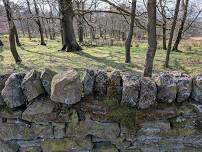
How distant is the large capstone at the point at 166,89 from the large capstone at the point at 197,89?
22cm

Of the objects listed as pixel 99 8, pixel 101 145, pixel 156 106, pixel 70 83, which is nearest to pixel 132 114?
pixel 156 106

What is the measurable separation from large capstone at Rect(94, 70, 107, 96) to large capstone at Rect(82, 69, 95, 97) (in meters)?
0.05

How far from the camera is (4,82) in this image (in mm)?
3477

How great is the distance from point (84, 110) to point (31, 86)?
64 cm

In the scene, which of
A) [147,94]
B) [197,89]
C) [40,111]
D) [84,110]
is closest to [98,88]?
[84,110]

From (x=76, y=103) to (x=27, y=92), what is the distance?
551mm

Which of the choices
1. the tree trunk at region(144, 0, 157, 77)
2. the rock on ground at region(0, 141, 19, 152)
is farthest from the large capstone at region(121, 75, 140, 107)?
the tree trunk at region(144, 0, 157, 77)

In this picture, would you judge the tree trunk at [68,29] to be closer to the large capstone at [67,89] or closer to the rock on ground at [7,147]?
the rock on ground at [7,147]

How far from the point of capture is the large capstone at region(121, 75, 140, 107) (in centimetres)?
320

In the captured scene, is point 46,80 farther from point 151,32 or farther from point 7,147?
point 151,32

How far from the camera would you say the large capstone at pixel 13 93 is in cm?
332

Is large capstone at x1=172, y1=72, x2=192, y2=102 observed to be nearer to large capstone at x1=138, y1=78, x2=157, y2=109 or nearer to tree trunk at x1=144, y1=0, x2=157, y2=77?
large capstone at x1=138, y1=78, x2=157, y2=109

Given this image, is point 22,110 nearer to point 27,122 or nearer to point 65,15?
point 27,122

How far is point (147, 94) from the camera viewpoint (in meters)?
3.21
